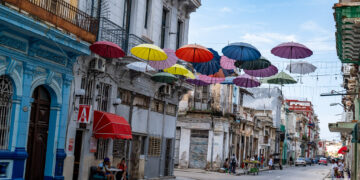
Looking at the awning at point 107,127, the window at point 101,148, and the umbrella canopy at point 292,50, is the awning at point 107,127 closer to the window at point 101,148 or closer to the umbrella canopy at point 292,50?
the window at point 101,148

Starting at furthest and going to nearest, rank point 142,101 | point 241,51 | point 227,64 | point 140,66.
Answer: point 142,101, point 227,64, point 140,66, point 241,51

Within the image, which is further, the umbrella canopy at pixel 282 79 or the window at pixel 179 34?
the window at pixel 179 34

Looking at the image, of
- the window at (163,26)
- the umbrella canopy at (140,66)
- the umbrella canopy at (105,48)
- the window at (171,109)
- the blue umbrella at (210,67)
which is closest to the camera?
the umbrella canopy at (105,48)

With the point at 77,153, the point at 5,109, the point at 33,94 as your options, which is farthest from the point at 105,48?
the point at 77,153

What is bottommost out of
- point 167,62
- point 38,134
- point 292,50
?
point 38,134

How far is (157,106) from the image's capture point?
22453mm

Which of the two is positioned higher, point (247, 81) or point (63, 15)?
point (63, 15)

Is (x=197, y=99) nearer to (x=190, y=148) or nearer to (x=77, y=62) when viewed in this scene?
(x=190, y=148)

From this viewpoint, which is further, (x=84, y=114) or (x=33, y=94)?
(x=84, y=114)

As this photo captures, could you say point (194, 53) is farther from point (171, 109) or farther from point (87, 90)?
point (171, 109)

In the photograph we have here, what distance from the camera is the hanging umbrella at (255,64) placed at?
16219 mm

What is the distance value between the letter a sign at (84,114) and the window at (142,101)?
185 inches

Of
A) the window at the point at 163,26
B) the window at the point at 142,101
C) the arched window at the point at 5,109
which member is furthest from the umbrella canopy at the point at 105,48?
the window at the point at 163,26

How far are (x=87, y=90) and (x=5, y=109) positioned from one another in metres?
4.18
